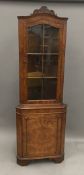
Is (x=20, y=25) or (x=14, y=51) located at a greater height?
(x=20, y=25)

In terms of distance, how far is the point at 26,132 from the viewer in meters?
2.39

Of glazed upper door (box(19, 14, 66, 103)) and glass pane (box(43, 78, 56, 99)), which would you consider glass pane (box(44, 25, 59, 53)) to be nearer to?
glazed upper door (box(19, 14, 66, 103))

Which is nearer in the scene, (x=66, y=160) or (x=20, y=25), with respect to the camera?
(x=20, y=25)

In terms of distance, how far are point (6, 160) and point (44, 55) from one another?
1.05 meters

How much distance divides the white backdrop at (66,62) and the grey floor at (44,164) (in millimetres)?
229

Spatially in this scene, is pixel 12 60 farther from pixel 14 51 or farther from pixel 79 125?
pixel 79 125

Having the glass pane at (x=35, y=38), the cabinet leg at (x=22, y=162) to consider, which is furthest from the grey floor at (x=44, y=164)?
the glass pane at (x=35, y=38)

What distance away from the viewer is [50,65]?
93.3 inches

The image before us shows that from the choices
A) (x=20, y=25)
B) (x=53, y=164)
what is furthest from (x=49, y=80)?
(x=53, y=164)

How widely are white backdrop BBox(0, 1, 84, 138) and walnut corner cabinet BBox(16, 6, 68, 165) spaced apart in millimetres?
483

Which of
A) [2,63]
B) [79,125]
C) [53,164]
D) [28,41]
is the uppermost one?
[28,41]

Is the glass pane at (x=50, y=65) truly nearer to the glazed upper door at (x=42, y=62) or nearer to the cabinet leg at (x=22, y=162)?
the glazed upper door at (x=42, y=62)

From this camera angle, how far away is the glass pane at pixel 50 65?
2346 millimetres

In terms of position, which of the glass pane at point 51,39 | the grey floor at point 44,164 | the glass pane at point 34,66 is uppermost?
the glass pane at point 51,39
